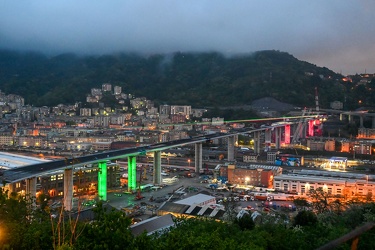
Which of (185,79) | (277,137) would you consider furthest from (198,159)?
(185,79)

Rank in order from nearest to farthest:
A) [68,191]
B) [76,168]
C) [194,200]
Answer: [68,191], [194,200], [76,168]

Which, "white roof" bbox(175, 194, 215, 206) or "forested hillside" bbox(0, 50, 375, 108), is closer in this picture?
"white roof" bbox(175, 194, 215, 206)

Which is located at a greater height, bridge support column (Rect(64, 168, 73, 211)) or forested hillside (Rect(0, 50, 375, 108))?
forested hillside (Rect(0, 50, 375, 108))

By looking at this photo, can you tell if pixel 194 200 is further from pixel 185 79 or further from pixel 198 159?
pixel 185 79

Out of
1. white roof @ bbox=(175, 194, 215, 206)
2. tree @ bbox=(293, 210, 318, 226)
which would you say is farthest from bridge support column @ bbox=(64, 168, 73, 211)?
tree @ bbox=(293, 210, 318, 226)

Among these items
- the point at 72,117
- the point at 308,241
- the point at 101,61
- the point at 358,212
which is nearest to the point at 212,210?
the point at 358,212

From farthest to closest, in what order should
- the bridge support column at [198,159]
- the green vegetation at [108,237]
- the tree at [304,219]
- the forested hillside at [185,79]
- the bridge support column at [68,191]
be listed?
the forested hillside at [185,79] < the bridge support column at [198,159] < the bridge support column at [68,191] < the tree at [304,219] < the green vegetation at [108,237]

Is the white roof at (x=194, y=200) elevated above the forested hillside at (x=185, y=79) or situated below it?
below

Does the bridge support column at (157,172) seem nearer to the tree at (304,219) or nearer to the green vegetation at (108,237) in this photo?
the tree at (304,219)

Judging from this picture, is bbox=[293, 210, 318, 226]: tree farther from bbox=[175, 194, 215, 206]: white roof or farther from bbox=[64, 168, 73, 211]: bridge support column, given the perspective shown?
bbox=[64, 168, 73, 211]: bridge support column

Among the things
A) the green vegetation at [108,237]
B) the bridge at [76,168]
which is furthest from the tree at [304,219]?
the bridge at [76,168]
